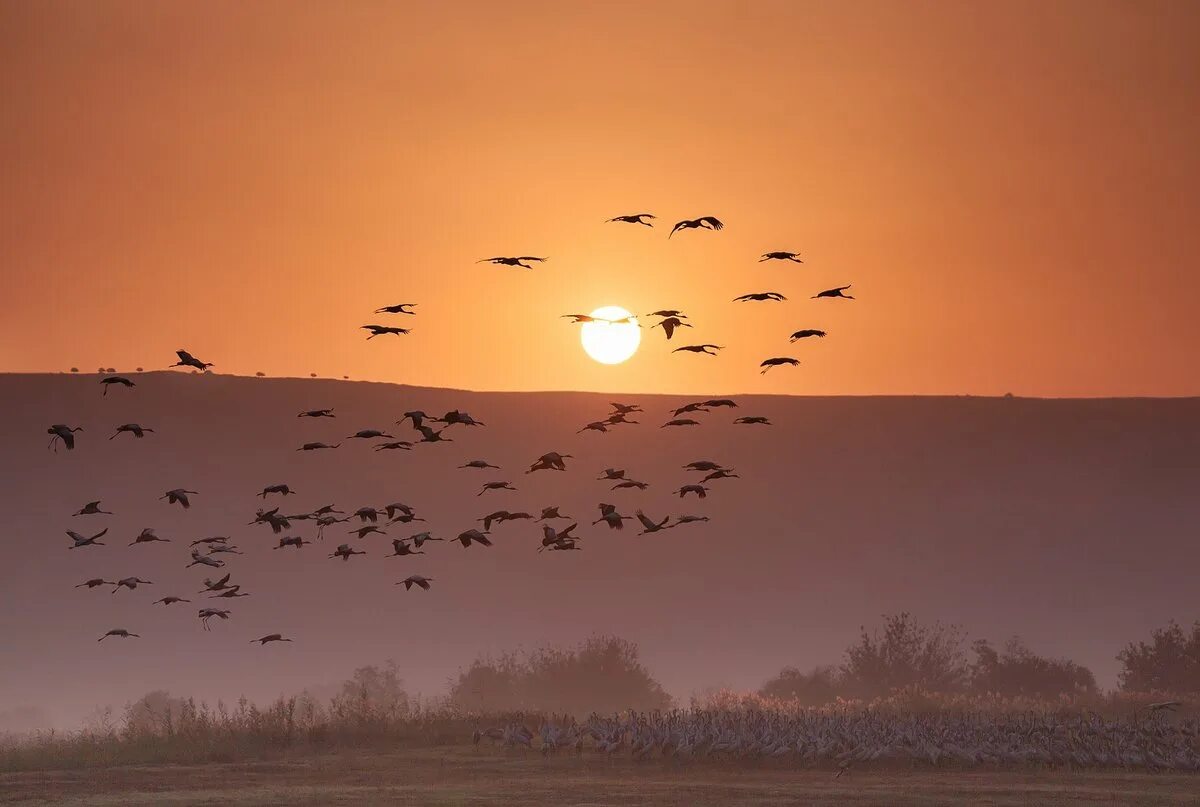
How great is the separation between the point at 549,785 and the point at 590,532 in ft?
243

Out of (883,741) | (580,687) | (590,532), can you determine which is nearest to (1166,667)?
(580,687)

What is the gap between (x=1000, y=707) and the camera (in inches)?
1741

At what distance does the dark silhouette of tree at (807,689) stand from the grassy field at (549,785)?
2537 cm

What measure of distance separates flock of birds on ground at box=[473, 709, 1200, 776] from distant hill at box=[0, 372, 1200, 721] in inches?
2113

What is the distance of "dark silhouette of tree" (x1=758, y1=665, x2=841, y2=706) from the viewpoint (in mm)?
59037

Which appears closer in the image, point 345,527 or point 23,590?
point 23,590

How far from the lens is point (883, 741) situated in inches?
1292

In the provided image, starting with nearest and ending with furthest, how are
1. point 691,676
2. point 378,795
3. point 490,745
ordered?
point 378,795, point 490,745, point 691,676

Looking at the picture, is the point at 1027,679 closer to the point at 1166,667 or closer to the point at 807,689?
the point at 1166,667

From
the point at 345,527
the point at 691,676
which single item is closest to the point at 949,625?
the point at 691,676

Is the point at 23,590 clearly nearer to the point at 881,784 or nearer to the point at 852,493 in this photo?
the point at 852,493

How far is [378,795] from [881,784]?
8.59m

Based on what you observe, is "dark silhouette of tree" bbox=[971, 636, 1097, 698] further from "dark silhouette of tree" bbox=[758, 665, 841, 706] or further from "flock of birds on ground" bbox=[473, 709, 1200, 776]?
"flock of birds on ground" bbox=[473, 709, 1200, 776]

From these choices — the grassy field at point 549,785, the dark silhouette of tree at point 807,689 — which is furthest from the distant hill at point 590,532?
the grassy field at point 549,785
